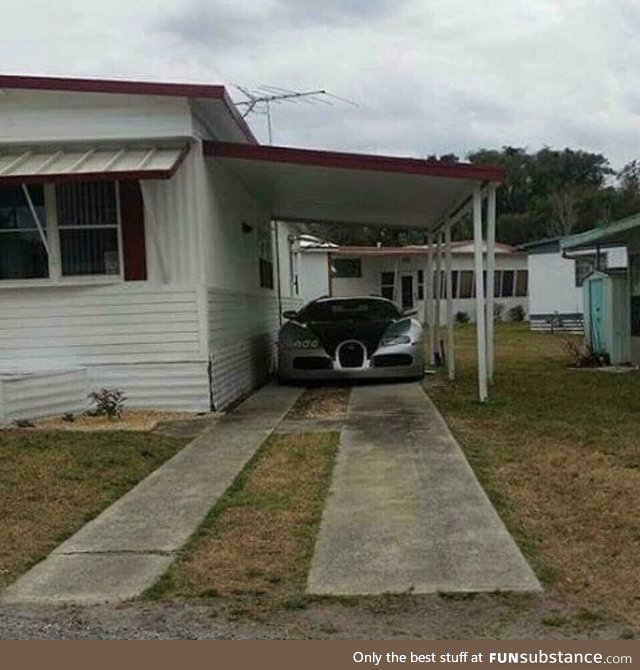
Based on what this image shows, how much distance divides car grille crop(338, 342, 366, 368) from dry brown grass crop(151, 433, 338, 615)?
5.94 m

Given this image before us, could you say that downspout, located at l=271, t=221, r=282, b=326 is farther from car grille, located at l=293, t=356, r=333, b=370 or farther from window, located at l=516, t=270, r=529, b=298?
window, located at l=516, t=270, r=529, b=298

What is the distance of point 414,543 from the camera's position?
523cm

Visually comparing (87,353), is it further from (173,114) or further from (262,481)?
(262,481)

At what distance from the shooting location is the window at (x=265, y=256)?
17298 mm

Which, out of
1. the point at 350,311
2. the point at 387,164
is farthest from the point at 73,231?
the point at 350,311

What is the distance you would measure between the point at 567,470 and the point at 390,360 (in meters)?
6.91

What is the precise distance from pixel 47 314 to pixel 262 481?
16.3 feet

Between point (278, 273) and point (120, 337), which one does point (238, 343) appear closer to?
point (120, 337)

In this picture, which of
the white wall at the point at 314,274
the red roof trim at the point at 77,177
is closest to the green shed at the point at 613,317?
the red roof trim at the point at 77,177

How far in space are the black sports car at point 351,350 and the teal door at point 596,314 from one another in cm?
492

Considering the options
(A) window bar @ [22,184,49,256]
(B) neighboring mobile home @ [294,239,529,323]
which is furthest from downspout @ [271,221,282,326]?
(B) neighboring mobile home @ [294,239,529,323]

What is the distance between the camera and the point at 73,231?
35.7 ft

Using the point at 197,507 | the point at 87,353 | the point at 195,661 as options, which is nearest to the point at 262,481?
the point at 197,507

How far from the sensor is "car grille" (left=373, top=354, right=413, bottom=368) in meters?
13.9
